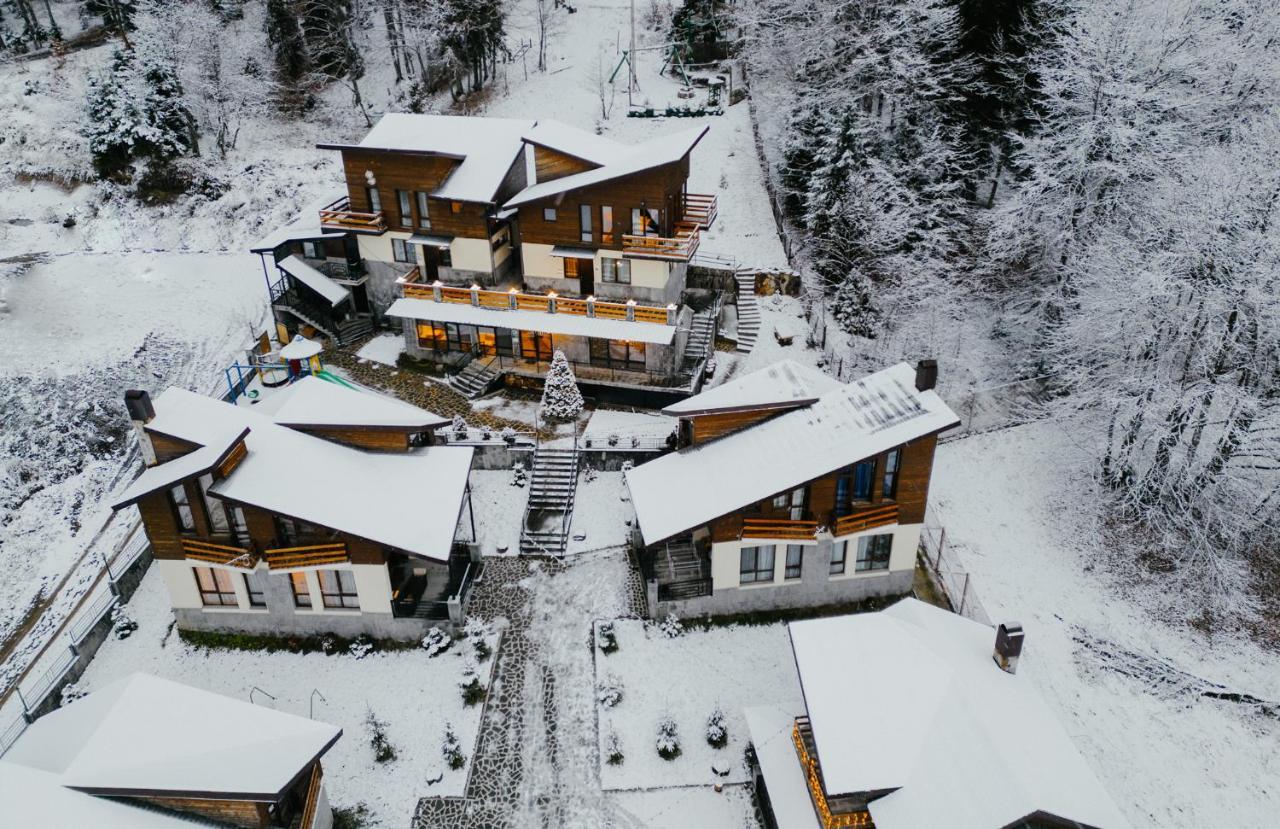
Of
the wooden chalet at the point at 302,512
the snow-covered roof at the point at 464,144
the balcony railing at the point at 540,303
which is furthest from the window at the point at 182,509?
the snow-covered roof at the point at 464,144

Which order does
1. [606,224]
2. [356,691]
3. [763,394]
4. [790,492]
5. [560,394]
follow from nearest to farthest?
[356,691] → [790,492] → [763,394] → [560,394] → [606,224]

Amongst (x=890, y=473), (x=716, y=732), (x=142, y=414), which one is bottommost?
(x=716, y=732)

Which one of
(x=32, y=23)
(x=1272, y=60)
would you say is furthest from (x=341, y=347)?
(x=32, y=23)

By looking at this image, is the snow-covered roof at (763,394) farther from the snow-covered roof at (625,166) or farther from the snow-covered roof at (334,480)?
the snow-covered roof at (625,166)

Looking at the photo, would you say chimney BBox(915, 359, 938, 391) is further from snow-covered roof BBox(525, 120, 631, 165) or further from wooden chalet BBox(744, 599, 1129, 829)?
snow-covered roof BBox(525, 120, 631, 165)

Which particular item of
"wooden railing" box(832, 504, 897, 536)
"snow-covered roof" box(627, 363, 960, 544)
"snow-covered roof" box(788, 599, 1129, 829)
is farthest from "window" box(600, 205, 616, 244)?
"snow-covered roof" box(788, 599, 1129, 829)

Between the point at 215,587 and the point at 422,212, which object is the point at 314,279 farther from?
the point at 215,587

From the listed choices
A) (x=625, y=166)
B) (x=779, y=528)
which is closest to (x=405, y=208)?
(x=625, y=166)
